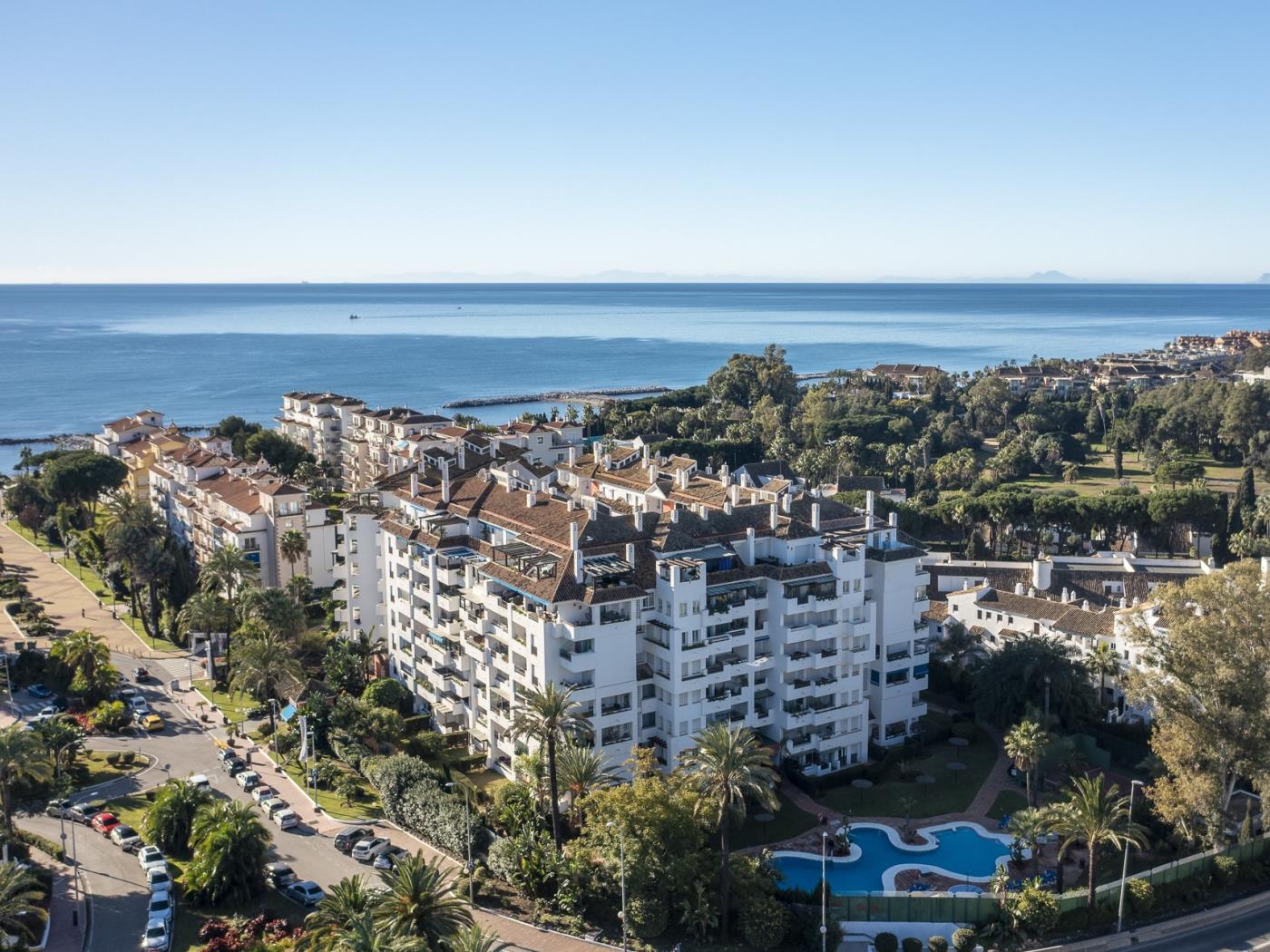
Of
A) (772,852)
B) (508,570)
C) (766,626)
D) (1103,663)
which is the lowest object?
(772,852)

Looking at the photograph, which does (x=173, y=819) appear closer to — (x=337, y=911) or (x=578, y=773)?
(x=337, y=911)

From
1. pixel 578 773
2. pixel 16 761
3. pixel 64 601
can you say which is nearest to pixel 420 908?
pixel 578 773

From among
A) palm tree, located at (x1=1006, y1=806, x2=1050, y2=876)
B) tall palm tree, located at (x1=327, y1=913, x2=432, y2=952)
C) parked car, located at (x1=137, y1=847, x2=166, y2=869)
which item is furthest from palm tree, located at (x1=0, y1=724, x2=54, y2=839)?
palm tree, located at (x1=1006, y1=806, x2=1050, y2=876)

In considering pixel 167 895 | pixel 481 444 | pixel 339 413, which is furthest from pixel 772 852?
pixel 339 413

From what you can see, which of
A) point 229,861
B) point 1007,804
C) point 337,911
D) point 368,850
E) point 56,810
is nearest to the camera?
point 337,911

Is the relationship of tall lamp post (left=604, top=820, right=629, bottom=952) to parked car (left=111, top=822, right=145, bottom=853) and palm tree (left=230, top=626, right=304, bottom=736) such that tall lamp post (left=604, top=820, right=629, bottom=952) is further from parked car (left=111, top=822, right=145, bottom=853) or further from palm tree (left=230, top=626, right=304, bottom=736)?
palm tree (left=230, top=626, right=304, bottom=736)

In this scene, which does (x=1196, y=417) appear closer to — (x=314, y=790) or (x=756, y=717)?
(x=756, y=717)

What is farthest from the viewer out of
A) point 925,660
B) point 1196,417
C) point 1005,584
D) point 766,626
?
point 1196,417
